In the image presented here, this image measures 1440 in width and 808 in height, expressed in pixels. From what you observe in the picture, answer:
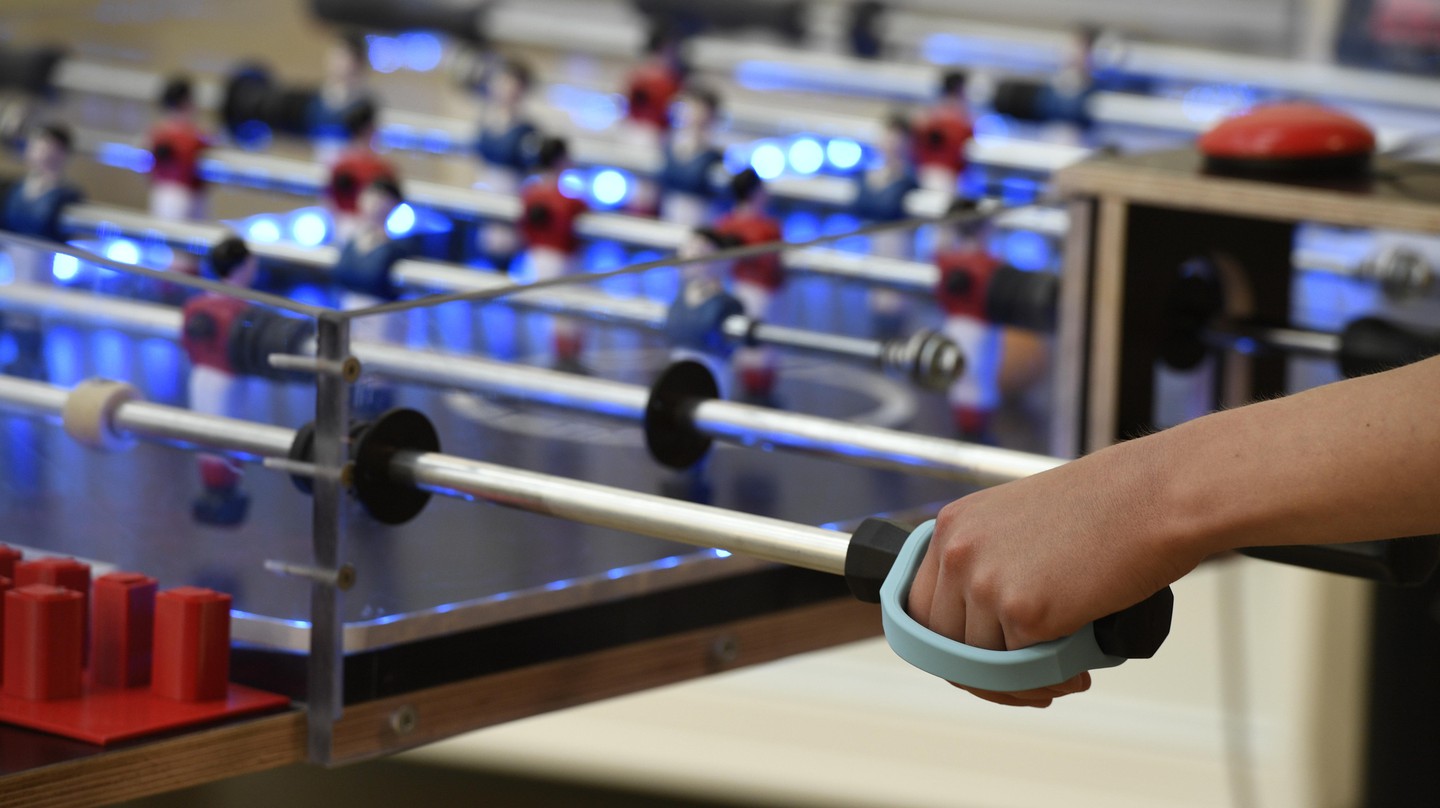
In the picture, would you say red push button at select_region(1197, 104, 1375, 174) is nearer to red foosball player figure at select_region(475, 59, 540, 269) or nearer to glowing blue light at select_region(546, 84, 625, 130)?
red foosball player figure at select_region(475, 59, 540, 269)

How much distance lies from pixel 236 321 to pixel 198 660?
0.60 ft

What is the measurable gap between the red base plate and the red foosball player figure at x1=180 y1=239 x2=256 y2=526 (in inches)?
5.1

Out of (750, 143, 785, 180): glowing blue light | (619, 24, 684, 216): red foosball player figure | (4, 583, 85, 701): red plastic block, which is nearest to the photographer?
(4, 583, 85, 701): red plastic block

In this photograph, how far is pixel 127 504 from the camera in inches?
44.0

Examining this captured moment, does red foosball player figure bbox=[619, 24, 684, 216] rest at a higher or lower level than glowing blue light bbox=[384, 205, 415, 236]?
higher

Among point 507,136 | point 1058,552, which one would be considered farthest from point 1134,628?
point 507,136

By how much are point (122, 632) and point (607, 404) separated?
327 millimetres

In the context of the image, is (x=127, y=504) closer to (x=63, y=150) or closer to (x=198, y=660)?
(x=198, y=660)

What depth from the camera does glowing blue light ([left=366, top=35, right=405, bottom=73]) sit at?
295 centimetres

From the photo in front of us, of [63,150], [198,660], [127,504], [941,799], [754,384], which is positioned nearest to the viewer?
[198,660]

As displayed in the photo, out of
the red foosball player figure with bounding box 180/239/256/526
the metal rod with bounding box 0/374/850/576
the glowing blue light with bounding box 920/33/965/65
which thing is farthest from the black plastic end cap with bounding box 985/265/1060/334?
the glowing blue light with bounding box 920/33/965/65

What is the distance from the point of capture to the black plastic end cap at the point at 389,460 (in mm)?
985

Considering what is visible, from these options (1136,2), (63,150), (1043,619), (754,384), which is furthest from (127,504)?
(1136,2)

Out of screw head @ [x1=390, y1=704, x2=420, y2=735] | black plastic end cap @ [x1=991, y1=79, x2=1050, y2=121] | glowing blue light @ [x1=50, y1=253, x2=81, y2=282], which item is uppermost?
black plastic end cap @ [x1=991, y1=79, x2=1050, y2=121]
